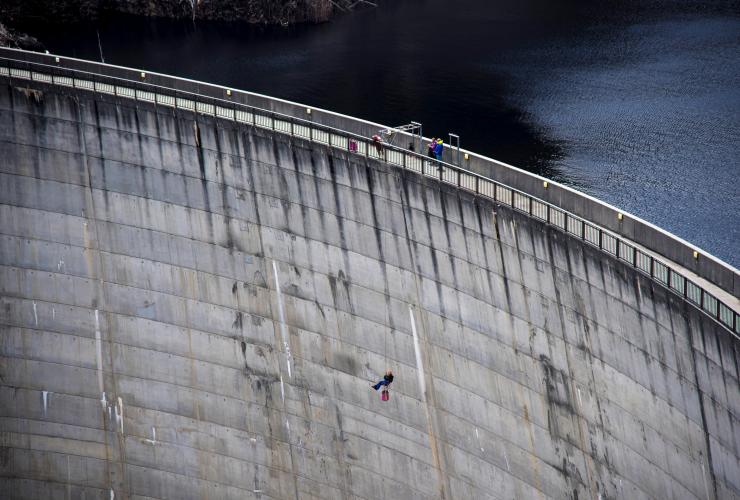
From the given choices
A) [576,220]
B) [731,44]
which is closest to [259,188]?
[576,220]

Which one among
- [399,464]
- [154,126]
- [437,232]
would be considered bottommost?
[399,464]

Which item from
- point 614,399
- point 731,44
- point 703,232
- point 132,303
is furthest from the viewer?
point 731,44

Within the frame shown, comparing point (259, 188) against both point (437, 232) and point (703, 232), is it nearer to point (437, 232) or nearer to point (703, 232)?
point (437, 232)

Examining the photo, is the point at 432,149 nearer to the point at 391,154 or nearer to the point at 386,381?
the point at 391,154

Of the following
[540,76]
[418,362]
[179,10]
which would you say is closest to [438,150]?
[418,362]

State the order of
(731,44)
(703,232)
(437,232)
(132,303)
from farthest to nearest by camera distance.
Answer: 1. (731,44)
2. (703,232)
3. (132,303)
4. (437,232)

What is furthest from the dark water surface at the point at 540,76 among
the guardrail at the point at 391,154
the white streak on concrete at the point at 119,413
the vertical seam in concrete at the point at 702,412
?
the white streak on concrete at the point at 119,413

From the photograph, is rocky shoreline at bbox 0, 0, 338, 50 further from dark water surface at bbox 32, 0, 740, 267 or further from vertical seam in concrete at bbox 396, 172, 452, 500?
vertical seam in concrete at bbox 396, 172, 452, 500
